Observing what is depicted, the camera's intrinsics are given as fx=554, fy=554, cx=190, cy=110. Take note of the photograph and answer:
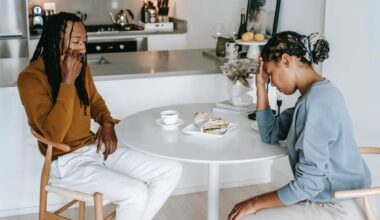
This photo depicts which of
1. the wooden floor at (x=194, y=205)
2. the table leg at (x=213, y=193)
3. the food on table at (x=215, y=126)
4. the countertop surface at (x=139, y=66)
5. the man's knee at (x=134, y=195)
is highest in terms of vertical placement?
the countertop surface at (x=139, y=66)

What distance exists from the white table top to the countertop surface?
74 cm

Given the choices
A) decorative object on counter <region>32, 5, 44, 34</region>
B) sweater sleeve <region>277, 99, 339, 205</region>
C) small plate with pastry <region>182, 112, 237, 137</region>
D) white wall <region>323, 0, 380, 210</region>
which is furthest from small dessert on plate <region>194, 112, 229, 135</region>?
decorative object on counter <region>32, 5, 44, 34</region>

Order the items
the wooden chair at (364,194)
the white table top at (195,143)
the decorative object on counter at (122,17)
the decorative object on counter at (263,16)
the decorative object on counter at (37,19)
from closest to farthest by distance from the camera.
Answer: the wooden chair at (364,194) < the white table top at (195,143) < the decorative object on counter at (263,16) < the decorative object on counter at (37,19) < the decorative object on counter at (122,17)

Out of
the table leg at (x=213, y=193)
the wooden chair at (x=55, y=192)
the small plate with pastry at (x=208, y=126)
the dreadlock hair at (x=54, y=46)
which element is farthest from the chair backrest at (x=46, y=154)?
the table leg at (x=213, y=193)

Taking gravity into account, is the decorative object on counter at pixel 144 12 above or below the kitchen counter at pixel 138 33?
above

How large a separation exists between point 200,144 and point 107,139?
1.65 feet

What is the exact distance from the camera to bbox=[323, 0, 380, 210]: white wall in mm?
2664

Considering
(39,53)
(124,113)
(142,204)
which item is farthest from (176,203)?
(39,53)

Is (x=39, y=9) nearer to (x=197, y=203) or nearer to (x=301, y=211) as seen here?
(x=197, y=203)

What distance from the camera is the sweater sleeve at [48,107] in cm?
223

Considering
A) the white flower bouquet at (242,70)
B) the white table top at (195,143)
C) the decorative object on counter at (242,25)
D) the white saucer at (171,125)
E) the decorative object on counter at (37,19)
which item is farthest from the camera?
the decorative object on counter at (37,19)

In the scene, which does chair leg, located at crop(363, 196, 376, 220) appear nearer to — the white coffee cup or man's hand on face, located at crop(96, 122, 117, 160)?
the white coffee cup

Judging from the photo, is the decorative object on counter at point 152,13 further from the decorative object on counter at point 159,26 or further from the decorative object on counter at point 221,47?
the decorative object on counter at point 221,47

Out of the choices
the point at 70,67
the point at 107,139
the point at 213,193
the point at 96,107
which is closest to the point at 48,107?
the point at 70,67
